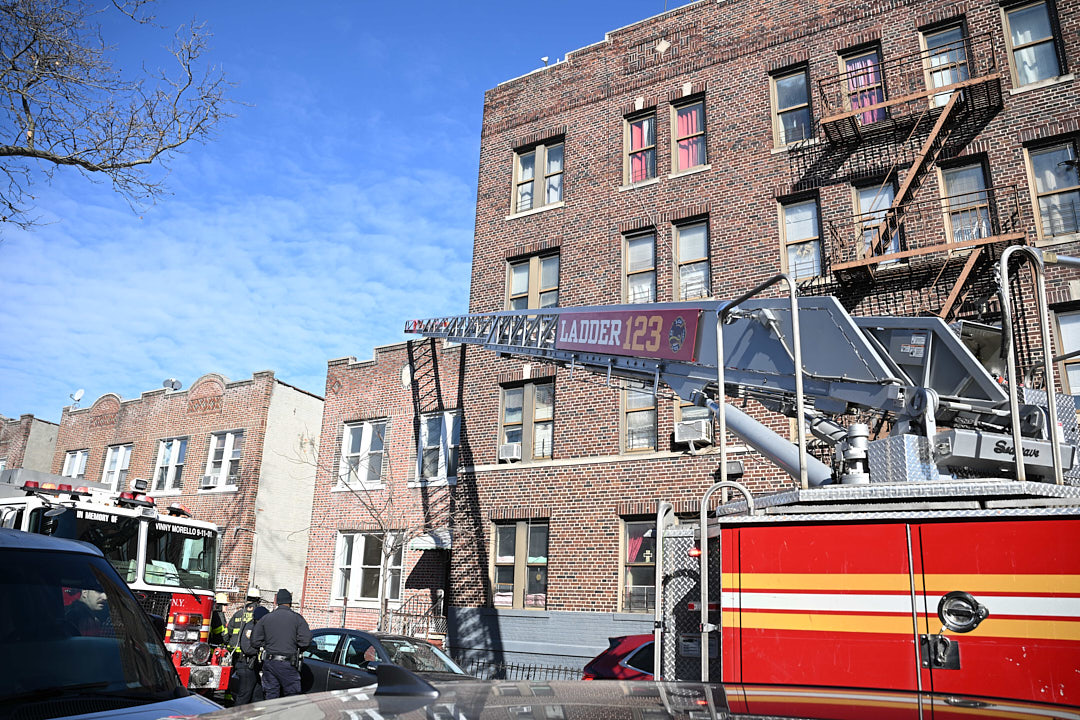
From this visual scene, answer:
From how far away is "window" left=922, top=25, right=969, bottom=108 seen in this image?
15.5 metres

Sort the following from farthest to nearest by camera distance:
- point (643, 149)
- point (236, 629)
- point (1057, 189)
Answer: point (643, 149) < point (1057, 189) < point (236, 629)

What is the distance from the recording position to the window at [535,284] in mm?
19547

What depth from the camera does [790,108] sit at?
17.3 meters

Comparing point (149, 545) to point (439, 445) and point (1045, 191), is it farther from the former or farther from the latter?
point (1045, 191)

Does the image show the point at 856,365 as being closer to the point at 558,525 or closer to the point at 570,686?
the point at 570,686

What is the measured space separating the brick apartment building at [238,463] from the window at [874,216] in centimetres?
1771

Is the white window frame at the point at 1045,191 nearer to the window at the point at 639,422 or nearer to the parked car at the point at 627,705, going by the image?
the window at the point at 639,422

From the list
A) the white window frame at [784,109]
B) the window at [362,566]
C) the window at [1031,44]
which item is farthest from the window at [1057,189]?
the window at [362,566]

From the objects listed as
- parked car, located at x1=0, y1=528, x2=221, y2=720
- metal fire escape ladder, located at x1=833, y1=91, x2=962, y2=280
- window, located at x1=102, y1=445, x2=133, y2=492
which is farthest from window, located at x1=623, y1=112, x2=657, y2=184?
window, located at x1=102, y1=445, x2=133, y2=492

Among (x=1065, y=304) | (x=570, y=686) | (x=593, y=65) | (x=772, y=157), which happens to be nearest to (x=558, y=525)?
(x=772, y=157)

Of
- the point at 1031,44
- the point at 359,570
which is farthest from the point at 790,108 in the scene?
the point at 359,570

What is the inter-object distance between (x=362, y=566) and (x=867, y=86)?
55.0 ft

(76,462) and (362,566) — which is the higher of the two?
(76,462)

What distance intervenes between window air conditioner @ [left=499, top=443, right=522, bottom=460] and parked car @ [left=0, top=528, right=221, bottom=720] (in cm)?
1426
